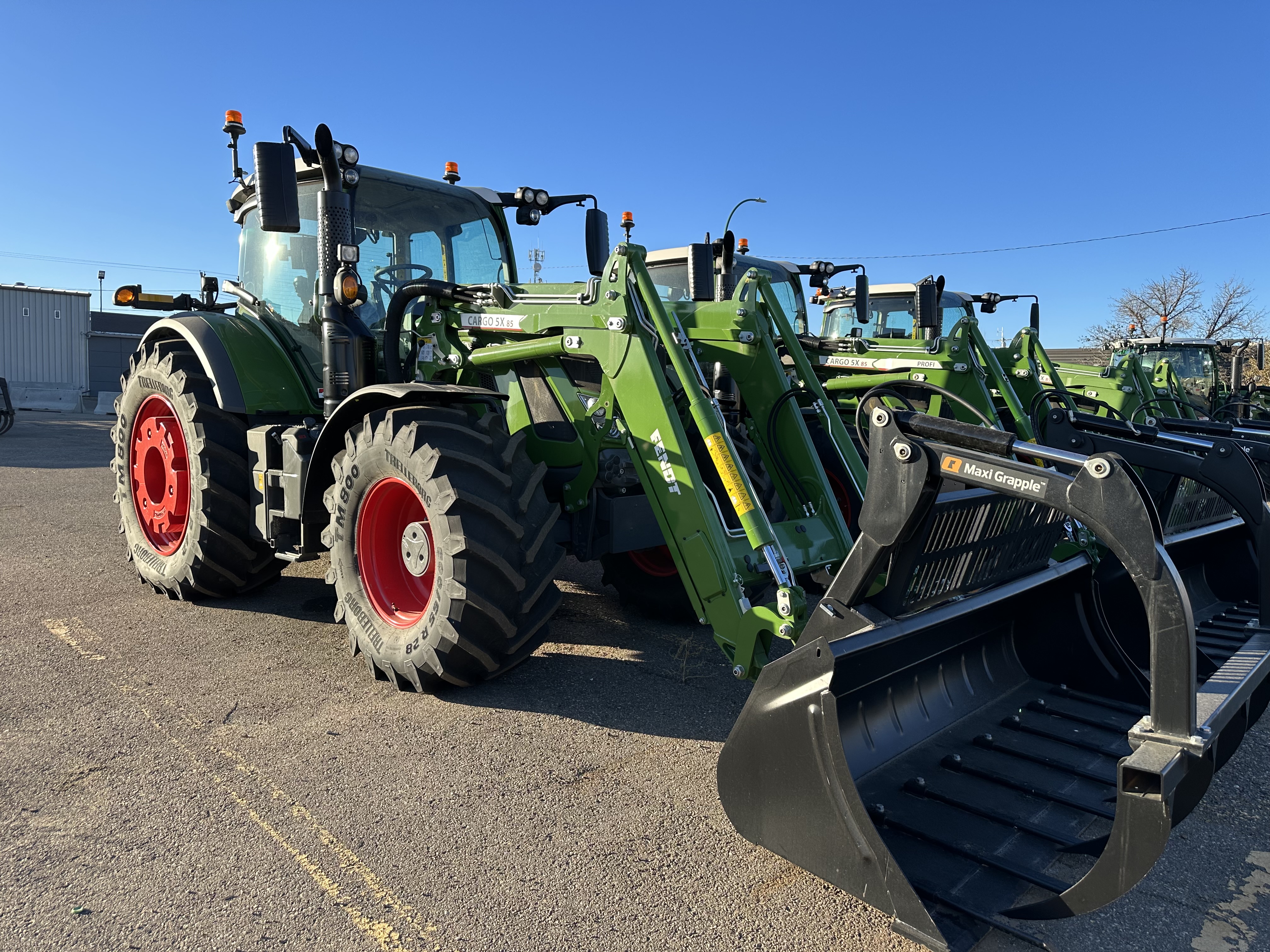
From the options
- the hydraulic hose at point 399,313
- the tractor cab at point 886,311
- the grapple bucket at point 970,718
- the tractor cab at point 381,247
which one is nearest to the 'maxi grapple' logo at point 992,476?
the grapple bucket at point 970,718

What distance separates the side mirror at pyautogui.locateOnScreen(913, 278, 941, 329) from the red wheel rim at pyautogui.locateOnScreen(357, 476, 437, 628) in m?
5.45

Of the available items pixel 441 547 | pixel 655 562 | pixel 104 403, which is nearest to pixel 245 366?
pixel 441 547

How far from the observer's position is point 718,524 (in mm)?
3576

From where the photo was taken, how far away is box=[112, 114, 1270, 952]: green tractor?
246 cm

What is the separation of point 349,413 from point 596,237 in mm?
2024

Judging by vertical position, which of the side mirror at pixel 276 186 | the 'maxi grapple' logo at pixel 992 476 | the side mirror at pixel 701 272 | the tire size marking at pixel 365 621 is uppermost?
the side mirror at pixel 276 186

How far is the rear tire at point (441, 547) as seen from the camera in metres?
3.85

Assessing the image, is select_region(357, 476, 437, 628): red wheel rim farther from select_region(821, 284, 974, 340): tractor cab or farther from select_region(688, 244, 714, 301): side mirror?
select_region(821, 284, 974, 340): tractor cab

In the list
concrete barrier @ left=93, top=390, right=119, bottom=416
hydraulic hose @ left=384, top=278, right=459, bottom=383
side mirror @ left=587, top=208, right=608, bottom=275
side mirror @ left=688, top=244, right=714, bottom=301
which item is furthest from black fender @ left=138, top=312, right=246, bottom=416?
concrete barrier @ left=93, top=390, right=119, bottom=416

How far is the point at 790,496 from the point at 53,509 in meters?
7.84

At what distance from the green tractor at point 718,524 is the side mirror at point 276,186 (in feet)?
0.06

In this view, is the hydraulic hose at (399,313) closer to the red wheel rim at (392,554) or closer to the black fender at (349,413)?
the black fender at (349,413)

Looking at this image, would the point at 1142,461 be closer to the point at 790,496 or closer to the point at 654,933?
the point at 790,496

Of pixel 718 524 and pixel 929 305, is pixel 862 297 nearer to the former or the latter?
pixel 929 305
